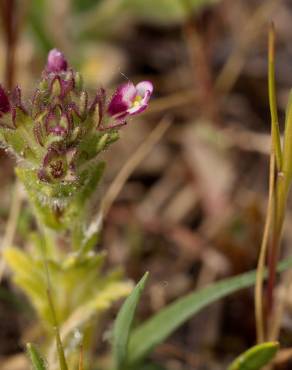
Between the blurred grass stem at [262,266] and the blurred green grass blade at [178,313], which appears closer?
the blurred grass stem at [262,266]

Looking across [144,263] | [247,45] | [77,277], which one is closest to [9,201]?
[144,263]

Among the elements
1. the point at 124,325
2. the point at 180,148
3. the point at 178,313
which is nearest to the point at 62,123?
the point at 124,325

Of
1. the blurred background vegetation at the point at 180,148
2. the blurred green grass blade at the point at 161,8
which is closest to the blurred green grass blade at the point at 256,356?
the blurred background vegetation at the point at 180,148

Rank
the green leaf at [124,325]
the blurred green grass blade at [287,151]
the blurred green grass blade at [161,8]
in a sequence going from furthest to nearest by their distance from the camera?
1. the blurred green grass blade at [161,8]
2. the blurred green grass blade at [287,151]
3. the green leaf at [124,325]

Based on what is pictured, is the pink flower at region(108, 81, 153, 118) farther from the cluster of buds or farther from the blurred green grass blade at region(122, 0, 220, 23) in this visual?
the blurred green grass blade at region(122, 0, 220, 23)

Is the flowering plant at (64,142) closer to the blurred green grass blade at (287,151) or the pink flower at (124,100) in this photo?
the pink flower at (124,100)

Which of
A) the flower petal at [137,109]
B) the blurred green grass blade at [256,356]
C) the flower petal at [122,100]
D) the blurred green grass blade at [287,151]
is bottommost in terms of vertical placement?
the blurred green grass blade at [256,356]

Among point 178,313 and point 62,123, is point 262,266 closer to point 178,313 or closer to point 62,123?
point 178,313
